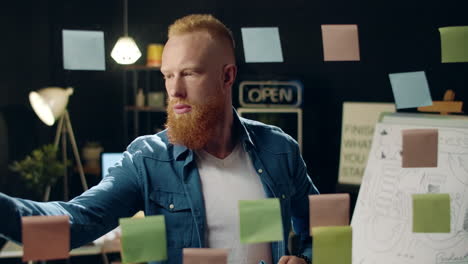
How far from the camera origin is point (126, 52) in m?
1.51

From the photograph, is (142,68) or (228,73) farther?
(142,68)

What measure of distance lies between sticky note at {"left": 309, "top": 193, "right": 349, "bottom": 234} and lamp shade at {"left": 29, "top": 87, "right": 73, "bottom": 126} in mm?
2009

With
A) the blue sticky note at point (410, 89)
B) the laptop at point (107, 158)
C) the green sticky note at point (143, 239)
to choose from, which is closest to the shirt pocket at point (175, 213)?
the green sticky note at point (143, 239)

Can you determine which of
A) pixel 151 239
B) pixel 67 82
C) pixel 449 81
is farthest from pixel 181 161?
pixel 449 81

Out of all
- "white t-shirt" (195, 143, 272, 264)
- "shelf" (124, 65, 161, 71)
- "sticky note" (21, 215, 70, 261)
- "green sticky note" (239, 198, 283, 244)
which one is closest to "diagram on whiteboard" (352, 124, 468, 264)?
"white t-shirt" (195, 143, 272, 264)

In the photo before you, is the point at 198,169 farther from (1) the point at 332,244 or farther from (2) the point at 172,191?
(1) the point at 332,244

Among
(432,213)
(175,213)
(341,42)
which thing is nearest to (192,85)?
(175,213)

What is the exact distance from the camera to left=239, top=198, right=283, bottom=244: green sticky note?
1.37 m

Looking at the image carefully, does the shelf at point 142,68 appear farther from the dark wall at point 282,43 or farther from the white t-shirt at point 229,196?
the white t-shirt at point 229,196

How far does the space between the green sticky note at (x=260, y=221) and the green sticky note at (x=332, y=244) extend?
0.41 feet

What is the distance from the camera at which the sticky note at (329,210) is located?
4.82ft

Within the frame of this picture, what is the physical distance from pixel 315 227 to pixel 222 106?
16.0 inches

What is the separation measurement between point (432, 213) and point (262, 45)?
0.67m

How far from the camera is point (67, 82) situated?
13.2 feet
